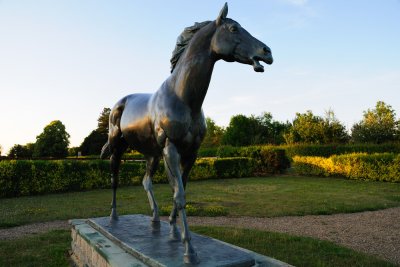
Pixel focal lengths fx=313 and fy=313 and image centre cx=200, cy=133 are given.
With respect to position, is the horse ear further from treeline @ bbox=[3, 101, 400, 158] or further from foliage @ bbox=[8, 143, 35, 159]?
foliage @ bbox=[8, 143, 35, 159]

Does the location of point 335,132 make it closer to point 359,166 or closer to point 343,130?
point 343,130

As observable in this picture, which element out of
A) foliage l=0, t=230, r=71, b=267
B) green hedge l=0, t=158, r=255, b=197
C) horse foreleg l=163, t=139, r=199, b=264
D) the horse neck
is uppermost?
the horse neck

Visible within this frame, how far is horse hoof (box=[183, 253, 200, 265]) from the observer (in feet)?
8.93

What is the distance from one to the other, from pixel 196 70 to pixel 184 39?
0.52m

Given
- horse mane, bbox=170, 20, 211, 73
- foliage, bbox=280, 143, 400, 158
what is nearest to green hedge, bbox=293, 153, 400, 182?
foliage, bbox=280, 143, 400, 158

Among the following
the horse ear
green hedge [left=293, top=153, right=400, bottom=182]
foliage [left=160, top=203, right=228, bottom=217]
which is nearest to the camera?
the horse ear

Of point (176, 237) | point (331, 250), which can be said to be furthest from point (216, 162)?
point (176, 237)

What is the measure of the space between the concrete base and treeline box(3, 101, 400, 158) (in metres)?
31.0

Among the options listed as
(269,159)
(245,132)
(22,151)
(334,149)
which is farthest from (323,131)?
(22,151)

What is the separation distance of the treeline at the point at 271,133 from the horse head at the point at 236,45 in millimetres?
31438

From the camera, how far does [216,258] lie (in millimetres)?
2861

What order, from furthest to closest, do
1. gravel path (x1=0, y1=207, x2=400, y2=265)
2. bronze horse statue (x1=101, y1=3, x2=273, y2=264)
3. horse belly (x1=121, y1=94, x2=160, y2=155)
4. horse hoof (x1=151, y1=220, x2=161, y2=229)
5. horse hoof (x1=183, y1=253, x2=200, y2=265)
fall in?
1. gravel path (x1=0, y1=207, x2=400, y2=265)
2. horse hoof (x1=151, y1=220, x2=161, y2=229)
3. horse belly (x1=121, y1=94, x2=160, y2=155)
4. bronze horse statue (x1=101, y1=3, x2=273, y2=264)
5. horse hoof (x1=183, y1=253, x2=200, y2=265)

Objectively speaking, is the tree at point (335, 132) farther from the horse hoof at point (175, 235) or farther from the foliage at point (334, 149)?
the horse hoof at point (175, 235)

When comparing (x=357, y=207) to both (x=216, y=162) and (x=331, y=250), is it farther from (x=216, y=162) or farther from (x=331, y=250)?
(x=216, y=162)
